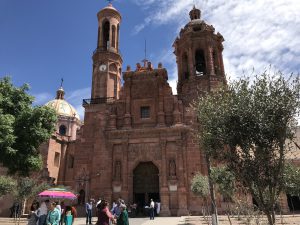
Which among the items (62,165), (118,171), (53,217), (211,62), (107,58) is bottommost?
(53,217)

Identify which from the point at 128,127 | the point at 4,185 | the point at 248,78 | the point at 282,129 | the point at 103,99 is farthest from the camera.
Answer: the point at 103,99

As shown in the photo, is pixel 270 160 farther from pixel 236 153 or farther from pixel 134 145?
pixel 134 145

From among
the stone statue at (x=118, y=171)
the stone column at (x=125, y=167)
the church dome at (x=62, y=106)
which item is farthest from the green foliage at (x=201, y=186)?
the church dome at (x=62, y=106)

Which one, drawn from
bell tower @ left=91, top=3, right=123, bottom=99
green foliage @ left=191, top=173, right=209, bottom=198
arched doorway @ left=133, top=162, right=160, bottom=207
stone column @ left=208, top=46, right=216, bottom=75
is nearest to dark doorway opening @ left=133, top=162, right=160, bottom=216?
arched doorway @ left=133, top=162, right=160, bottom=207

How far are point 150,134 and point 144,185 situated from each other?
4.99 metres

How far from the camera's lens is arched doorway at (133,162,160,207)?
91.9 ft

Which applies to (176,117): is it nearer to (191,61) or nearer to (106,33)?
(191,61)

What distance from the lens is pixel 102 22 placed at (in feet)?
130

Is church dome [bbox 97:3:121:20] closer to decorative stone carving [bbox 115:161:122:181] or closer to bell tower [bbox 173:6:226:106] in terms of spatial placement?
bell tower [bbox 173:6:226:106]

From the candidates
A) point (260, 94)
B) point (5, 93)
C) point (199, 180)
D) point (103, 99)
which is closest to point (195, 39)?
point (103, 99)

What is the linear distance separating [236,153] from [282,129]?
172cm

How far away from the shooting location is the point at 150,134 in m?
29.1

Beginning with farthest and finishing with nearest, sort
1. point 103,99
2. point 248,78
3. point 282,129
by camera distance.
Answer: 1. point 103,99
2. point 248,78
3. point 282,129

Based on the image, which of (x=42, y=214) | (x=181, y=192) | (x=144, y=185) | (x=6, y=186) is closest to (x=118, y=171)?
(x=144, y=185)
